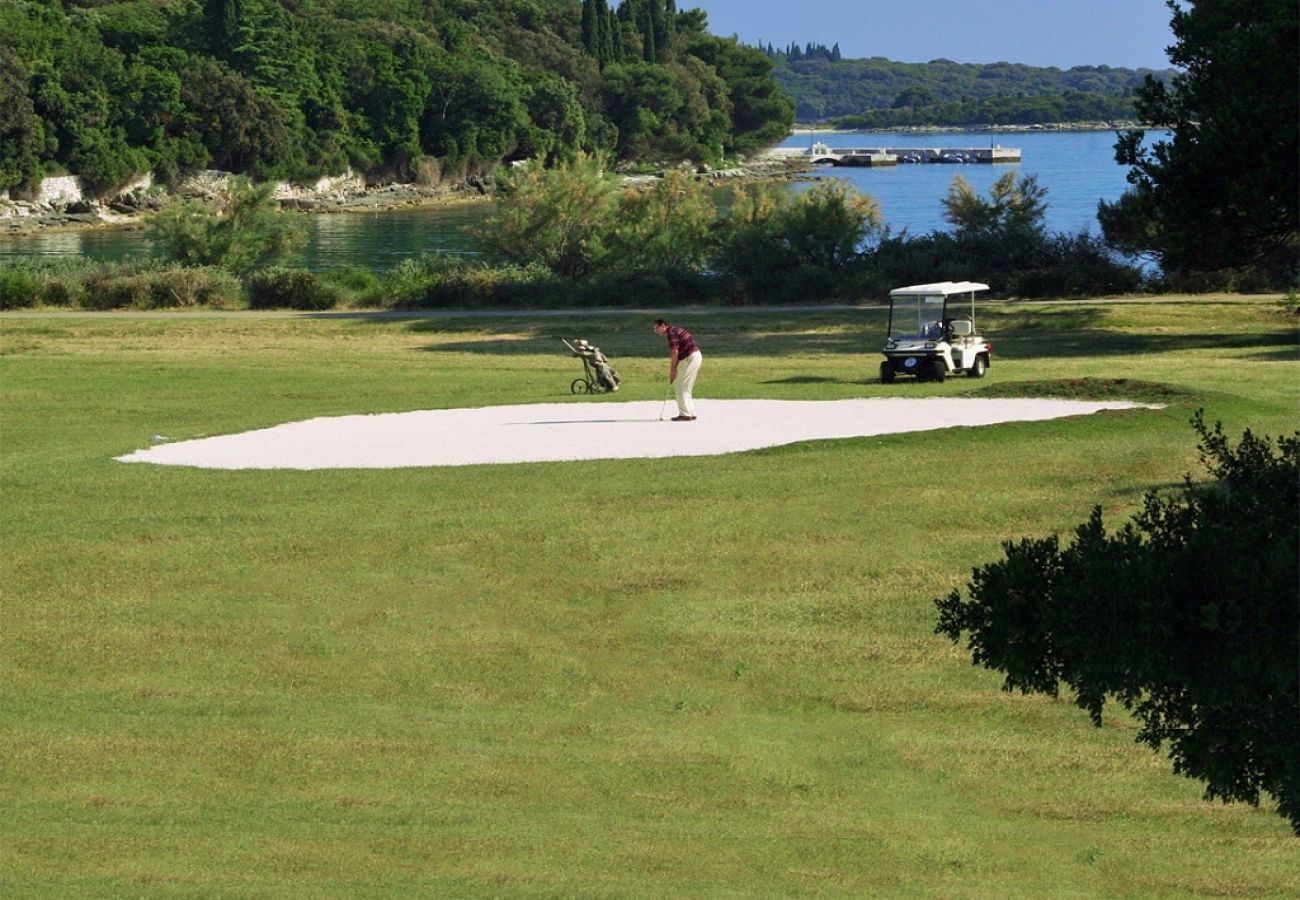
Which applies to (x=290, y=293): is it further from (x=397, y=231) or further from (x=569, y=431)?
(x=397, y=231)

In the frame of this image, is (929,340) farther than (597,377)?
Yes

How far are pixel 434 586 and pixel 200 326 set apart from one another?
3028 centimetres

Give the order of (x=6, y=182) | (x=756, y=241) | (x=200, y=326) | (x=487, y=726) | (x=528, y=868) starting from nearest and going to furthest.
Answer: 1. (x=528, y=868)
2. (x=487, y=726)
3. (x=200, y=326)
4. (x=756, y=241)
5. (x=6, y=182)

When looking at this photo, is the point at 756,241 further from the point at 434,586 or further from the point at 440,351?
the point at 434,586

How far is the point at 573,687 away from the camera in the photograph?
45.2 ft

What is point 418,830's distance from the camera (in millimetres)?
10781

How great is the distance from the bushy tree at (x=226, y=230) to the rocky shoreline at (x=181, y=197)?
5679cm

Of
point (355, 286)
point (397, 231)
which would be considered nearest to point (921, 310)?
point (355, 286)

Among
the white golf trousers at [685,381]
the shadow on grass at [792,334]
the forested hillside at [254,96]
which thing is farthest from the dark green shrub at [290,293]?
the forested hillside at [254,96]

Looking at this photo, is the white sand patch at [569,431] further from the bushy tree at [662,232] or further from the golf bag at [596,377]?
the bushy tree at [662,232]

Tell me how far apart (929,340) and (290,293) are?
85.9 feet

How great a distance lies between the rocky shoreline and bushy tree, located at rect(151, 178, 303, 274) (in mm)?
56789

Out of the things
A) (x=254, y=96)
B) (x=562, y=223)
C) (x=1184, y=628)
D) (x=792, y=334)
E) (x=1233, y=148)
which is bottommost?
(x=792, y=334)

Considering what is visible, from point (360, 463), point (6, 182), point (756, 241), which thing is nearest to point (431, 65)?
point (6, 182)
